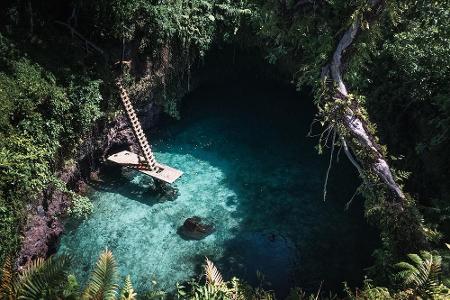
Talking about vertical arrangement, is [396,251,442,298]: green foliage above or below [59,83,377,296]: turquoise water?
above

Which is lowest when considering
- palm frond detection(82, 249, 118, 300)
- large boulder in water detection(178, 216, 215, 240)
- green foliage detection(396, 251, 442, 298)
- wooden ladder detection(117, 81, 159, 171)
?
large boulder in water detection(178, 216, 215, 240)

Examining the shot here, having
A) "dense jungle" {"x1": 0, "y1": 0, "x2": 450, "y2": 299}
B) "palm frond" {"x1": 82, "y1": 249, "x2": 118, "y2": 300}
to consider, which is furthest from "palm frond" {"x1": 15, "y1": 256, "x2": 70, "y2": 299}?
"palm frond" {"x1": 82, "y1": 249, "x2": 118, "y2": 300}

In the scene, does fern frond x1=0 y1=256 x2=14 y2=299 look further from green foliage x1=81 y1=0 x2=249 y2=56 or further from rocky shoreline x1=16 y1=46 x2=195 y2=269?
green foliage x1=81 y1=0 x2=249 y2=56

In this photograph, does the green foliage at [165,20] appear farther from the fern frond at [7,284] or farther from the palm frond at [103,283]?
the palm frond at [103,283]

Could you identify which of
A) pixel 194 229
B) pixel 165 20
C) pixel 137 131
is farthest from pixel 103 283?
pixel 165 20

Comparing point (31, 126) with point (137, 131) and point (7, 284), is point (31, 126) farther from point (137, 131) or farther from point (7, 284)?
point (7, 284)

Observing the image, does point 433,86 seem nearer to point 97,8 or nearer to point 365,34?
point 365,34

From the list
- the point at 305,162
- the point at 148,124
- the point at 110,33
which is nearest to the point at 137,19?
the point at 110,33
